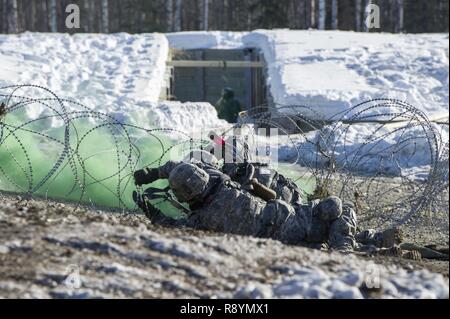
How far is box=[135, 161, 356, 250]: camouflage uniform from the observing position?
26.3 feet

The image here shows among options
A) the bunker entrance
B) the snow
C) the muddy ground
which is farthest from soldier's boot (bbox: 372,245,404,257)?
the bunker entrance

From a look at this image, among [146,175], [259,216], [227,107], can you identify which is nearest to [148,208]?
[146,175]

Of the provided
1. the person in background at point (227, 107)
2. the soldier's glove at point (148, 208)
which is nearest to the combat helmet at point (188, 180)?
the soldier's glove at point (148, 208)

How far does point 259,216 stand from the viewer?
8.06m

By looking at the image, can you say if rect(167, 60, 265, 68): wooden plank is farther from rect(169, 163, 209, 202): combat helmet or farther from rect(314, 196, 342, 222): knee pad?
rect(169, 163, 209, 202): combat helmet

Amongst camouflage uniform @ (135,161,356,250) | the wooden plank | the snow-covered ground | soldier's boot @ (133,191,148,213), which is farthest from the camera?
the wooden plank

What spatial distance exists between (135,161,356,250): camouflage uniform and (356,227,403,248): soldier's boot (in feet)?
1.47

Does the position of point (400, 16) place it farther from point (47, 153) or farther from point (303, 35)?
point (47, 153)

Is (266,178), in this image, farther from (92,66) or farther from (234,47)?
(234,47)

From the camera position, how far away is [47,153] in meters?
12.0

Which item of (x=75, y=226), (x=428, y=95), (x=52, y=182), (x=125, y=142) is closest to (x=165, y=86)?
(x=428, y=95)

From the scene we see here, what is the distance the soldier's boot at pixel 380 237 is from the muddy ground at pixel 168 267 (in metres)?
2.02

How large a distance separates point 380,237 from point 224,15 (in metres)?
36.8
